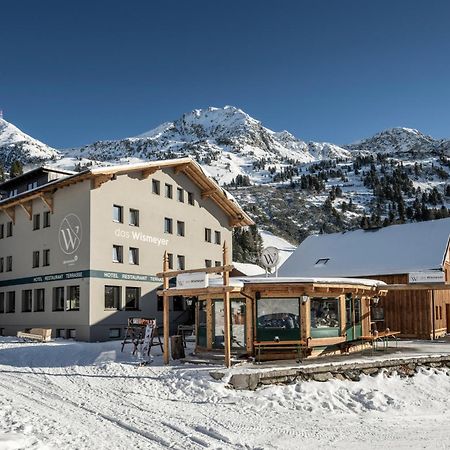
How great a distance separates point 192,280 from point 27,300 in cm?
1748

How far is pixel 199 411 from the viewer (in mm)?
13047

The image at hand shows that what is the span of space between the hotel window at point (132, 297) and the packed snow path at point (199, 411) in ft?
36.1

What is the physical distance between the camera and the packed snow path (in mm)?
10672

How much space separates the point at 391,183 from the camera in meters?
193

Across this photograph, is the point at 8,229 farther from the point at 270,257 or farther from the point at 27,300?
the point at 270,257

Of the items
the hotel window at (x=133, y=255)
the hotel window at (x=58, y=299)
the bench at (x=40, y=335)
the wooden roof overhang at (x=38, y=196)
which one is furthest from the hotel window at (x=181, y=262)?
the bench at (x=40, y=335)

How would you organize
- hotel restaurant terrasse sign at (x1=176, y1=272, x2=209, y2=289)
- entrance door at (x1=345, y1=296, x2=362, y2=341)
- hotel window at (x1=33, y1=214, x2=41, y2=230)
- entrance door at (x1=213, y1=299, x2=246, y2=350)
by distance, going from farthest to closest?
hotel window at (x1=33, y1=214, x2=41, y2=230) < entrance door at (x1=345, y1=296, x2=362, y2=341) < entrance door at (x1=213, y1=299, x2=246, y2=350) < hotel restaurant terrasse sign at (x1=176, y1=272, x2=209, y2=289)

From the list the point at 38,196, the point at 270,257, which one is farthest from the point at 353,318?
the point at 38,196

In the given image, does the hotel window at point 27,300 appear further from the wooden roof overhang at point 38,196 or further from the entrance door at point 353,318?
the entrance door at point 353,318

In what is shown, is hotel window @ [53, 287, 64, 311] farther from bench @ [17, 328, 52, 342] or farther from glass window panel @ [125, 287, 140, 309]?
glass window panel @ [125, 287, 140, 309]

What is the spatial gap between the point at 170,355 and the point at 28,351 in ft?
22.3

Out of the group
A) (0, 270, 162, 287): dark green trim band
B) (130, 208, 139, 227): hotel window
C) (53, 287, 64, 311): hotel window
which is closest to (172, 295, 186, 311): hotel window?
(0, 270, 162, 287): dark green trim band

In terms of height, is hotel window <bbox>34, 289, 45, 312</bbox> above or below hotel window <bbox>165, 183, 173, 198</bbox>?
below

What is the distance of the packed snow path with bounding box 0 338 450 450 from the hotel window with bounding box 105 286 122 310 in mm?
9943
